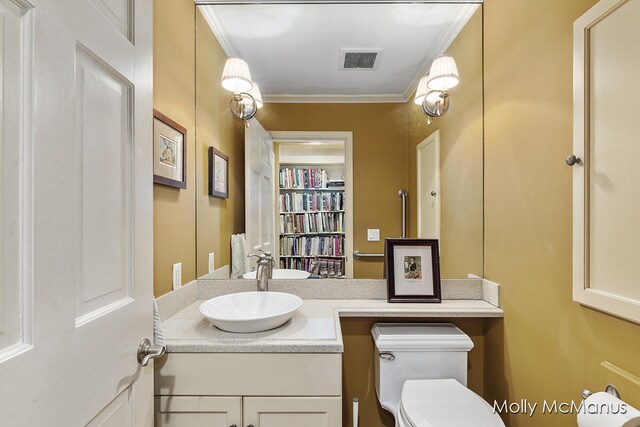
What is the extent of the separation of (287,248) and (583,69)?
4.61 feet

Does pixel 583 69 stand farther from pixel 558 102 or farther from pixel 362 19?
pixel 362 19

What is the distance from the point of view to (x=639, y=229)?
0.80 metres

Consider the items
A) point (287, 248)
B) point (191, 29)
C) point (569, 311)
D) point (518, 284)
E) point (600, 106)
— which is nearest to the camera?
point (600, 106)

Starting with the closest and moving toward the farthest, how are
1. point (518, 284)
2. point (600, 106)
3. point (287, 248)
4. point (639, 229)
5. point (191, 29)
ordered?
point (639, 229) < point (600, 106) < point (518, 284) < point (191, 29) < point (287, 248)

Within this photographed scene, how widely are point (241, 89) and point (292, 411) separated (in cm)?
152

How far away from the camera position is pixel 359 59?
1.67 meters

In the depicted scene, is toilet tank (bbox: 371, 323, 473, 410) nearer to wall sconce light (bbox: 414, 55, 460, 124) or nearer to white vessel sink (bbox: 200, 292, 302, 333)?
white vessel sink (bbox: 200, 292, 302, 333)

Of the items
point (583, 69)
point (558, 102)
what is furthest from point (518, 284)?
point (583, 69)

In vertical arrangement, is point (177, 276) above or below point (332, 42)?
below

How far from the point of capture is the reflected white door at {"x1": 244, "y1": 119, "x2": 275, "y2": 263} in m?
1.69

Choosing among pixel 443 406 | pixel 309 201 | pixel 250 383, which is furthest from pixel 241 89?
pixel 443 406

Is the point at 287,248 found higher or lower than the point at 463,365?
higher

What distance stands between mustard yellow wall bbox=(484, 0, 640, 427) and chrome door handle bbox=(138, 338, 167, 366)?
4.33 feet

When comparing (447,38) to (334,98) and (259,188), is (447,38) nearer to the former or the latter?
(334,98)
